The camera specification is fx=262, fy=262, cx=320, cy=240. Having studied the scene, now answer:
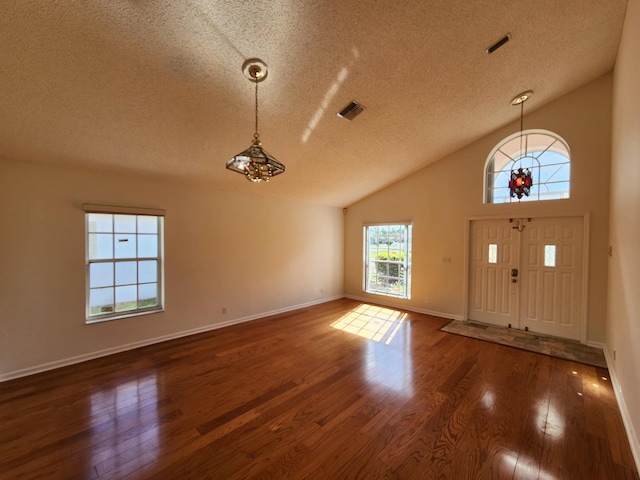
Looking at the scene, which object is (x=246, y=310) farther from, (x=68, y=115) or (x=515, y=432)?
(x=515, y=432)

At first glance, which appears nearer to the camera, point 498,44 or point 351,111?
point 498,44

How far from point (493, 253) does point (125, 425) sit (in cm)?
542

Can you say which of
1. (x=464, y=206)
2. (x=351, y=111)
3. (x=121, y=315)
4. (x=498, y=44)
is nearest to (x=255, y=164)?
(x=351, y=111)

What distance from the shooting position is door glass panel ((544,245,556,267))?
4.07 metres

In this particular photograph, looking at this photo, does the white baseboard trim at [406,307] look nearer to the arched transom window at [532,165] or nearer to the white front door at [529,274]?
the white front door at [529,274]

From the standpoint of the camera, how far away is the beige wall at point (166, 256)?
2.89 m

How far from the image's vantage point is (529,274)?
14.0ft

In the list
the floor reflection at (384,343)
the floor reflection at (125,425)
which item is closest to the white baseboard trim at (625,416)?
the floor reflection at (384,343)

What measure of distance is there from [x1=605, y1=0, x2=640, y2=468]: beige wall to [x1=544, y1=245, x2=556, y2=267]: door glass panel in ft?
3.76

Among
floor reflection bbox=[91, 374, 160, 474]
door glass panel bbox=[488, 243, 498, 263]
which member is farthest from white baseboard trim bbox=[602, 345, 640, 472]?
floor reflection bbox=[91, 374, 160, 474]

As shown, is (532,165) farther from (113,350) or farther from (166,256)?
(113,350)

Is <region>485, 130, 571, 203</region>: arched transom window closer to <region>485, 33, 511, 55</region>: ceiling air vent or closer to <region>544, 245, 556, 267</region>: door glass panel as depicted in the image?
<region>544, 245, 556, 267</region>: door glass panel

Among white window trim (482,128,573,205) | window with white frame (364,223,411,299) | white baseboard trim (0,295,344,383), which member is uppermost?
white window trim (482,128,573,205)

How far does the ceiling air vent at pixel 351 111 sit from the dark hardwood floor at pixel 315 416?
10.1 ft
